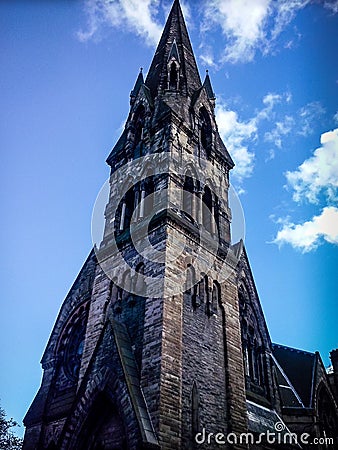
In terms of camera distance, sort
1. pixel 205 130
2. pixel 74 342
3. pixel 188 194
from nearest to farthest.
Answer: pixel 74 342, pixel 188 194, pixel 205 130

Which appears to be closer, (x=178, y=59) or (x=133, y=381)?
(x=133, y=381)

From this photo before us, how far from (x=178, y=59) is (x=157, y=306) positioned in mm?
16325

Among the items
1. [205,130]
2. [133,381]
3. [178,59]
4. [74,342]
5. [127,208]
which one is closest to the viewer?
[133,381]

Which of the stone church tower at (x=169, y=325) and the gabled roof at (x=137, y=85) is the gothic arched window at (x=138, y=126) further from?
the gabled roof at (x=137, y=85)

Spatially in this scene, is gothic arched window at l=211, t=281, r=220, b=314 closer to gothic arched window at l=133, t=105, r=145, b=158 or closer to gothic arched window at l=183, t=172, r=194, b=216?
gothic arched window at l=183, t=172, r=194, b=216

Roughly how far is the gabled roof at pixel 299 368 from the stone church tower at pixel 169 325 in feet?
0.25

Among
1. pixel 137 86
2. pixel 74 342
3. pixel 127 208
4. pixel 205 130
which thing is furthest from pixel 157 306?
pixel 137 86

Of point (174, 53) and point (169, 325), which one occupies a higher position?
point (174, 53)

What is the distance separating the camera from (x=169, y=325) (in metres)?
13.8

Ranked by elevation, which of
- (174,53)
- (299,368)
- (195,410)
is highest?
(174,53)

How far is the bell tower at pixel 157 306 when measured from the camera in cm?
1290

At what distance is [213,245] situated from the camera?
1816 centimetres

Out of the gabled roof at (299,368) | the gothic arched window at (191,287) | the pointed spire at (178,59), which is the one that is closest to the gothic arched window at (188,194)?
the gothic arched window at (191,287)

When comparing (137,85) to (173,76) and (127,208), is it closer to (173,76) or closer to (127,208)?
(173,76)
